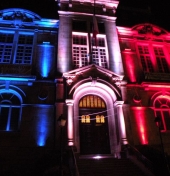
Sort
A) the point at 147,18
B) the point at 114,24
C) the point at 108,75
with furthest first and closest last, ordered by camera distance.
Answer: the point at 147,18, the point at 114,24, the point at 108,75

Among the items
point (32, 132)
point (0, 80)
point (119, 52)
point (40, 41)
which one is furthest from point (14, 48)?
point (119, 52)

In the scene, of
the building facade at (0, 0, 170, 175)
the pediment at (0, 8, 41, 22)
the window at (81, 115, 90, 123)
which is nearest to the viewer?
the building facade at (0, 0, 170, 175)

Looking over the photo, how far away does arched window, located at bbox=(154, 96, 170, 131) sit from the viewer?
17094 millimetres

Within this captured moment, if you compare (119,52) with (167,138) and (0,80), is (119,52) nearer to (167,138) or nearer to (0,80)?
(167,138)

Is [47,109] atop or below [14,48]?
below

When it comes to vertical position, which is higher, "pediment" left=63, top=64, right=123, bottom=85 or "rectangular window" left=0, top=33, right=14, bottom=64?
"rectangular window" left=0, top=33, right=14, bottom=64

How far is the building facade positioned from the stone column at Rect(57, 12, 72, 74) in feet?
0.27

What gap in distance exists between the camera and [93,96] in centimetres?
1759

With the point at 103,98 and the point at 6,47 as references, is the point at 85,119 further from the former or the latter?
the point at 6,47

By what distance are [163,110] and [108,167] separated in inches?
321

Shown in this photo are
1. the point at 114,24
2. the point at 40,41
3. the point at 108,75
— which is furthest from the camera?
the point at 114,24

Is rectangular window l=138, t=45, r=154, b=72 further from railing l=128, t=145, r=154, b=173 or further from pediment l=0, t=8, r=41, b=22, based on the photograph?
pediment l=0, t=8, r=41, b=22

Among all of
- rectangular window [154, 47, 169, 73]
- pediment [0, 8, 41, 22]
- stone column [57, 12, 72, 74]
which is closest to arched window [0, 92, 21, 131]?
stone column [57, 12, 72, 74]

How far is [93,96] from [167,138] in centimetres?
686
